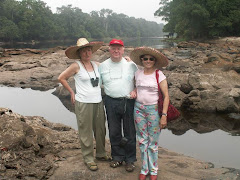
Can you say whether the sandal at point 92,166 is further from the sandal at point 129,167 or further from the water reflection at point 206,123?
the water reflection at point 206,123

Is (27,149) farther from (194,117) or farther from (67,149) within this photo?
(194,117)

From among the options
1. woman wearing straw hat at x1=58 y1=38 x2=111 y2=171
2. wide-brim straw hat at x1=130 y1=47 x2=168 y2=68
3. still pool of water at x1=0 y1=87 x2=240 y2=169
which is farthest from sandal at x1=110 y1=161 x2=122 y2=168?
still pool of water at x1=0 y1=87 x2=240 y2=169

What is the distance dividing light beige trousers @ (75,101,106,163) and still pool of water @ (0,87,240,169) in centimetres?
268

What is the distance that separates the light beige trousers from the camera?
3.86 meters

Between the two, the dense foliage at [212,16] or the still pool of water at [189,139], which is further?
the dense foliage at [212,16]

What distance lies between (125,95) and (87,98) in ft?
1.81

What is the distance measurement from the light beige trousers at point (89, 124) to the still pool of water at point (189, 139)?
2683 mm

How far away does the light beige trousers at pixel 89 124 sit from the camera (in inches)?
152

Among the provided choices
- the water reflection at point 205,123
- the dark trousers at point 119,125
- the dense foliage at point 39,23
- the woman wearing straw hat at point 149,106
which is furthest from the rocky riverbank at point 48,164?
the dense foliage at point 39,23

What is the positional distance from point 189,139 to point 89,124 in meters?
3.80

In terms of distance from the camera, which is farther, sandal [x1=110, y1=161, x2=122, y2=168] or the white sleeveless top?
sandal [x1=110, y1=161, x2=122, y2=168]

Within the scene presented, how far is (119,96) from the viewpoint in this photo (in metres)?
3.79

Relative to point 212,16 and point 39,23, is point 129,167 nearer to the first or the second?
point 212,16

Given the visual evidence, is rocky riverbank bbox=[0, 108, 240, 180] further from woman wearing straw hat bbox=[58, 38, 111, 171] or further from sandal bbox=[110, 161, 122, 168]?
woman wearing straw hat bbox=[58, 38, 111, 171]
